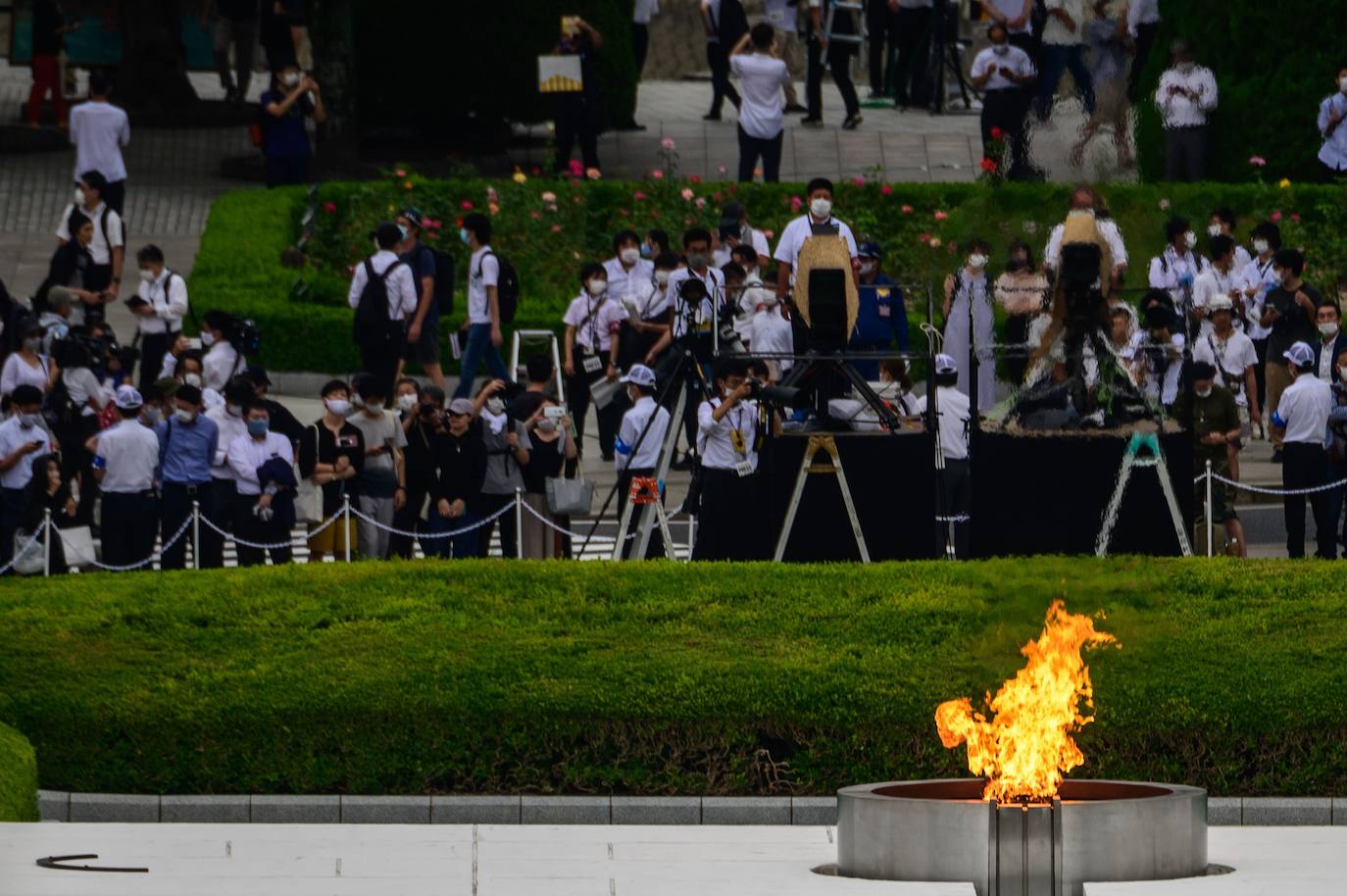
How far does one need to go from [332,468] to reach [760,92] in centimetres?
949

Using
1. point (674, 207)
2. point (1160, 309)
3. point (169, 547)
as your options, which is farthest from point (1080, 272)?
point (674, 207)

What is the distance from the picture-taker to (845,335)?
16.5 metres

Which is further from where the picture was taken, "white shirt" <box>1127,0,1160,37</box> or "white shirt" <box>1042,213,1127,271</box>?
"white shirt" <box>1042,213,1127,271</box>

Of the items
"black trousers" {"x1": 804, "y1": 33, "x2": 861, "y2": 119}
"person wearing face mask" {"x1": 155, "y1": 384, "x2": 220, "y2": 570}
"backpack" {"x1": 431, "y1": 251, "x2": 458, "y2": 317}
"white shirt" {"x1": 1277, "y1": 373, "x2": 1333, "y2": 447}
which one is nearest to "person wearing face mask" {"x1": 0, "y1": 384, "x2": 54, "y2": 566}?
"person wearing face mask" {"x1": 155, "y1": 384, "x2": 220, "y2": 570}

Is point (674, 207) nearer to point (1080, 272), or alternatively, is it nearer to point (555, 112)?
point (555, 112)

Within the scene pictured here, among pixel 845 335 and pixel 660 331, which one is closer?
pixel 845 335

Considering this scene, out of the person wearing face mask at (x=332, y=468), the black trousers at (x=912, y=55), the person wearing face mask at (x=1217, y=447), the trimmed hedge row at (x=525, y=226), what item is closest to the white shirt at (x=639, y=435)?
the person wearing face mask at (x=332, y=468)

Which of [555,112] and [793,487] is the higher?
[555,112]

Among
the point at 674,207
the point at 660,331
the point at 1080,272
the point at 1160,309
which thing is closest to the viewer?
the point at 1080,272

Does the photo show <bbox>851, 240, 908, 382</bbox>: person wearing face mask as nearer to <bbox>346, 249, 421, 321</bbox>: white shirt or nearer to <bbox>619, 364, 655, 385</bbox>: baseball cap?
<bbox>619, 364, 655, 385</bbox>: baseball cap

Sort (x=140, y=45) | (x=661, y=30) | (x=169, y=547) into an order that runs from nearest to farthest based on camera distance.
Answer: (x=169, y=547), (x=140, y=45), (x=661, y=30)

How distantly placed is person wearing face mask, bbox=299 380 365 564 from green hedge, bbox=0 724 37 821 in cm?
407

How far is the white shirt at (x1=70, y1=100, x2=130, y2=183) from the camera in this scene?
83.8ft

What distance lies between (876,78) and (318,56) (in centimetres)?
Result: 681
